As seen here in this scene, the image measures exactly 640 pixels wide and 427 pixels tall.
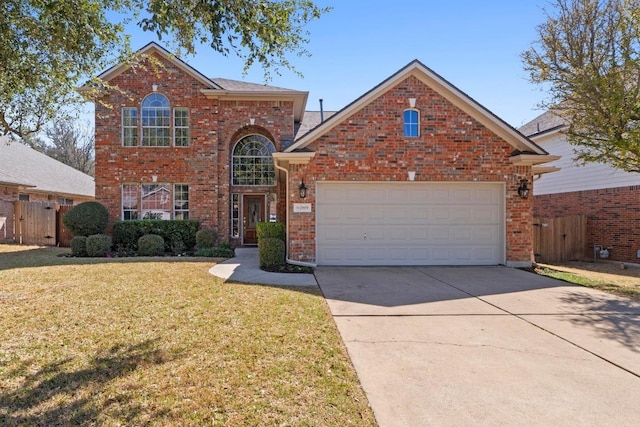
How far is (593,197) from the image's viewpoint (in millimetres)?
14602

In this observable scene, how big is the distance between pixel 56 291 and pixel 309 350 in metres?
5.60

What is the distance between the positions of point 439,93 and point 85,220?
43.4 feet

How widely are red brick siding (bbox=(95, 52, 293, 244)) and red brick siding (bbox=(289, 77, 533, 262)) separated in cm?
587

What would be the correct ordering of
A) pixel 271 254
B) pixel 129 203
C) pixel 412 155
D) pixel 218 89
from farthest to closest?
pixel 129 203 → pixel 218 89 → pixel 412 155 → pixel 271 254

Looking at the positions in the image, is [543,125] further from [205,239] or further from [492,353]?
[492,353]

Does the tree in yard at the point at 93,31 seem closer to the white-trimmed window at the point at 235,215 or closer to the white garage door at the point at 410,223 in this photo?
the white garage door at the point at 410,223

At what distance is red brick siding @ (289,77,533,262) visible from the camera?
10445mm

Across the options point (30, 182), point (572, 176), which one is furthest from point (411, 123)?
point (30, 182)

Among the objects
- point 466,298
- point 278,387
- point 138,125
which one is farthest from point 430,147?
point 138,125

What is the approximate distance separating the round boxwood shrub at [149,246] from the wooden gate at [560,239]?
46.1ft

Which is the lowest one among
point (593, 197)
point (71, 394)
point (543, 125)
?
point (71, 394)

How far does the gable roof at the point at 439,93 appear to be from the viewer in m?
10.4

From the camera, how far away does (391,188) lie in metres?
10.7

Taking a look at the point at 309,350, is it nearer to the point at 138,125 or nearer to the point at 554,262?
the point at 554,262
